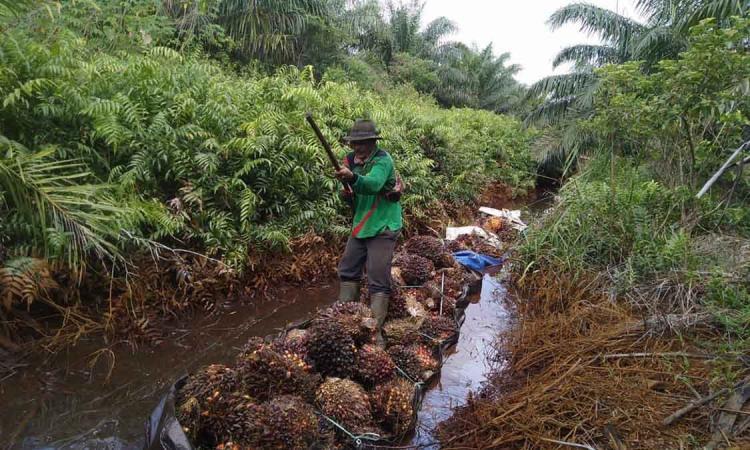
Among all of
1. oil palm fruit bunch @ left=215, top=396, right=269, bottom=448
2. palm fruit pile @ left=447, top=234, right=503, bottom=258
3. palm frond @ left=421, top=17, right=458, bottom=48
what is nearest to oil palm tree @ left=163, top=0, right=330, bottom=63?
palm fruit pile @ left=447, top=234, right=503, bottom=258

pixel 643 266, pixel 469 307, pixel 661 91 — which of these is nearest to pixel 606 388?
pixel 643 266

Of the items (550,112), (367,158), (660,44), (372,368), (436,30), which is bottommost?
(372,368)

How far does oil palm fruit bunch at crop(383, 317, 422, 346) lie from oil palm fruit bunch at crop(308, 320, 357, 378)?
90 centimetres

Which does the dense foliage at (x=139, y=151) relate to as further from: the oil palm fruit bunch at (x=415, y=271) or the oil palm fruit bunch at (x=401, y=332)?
the oil palm fruit bunch at (x=401, y=332)

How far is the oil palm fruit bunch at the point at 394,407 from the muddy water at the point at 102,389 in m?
1.64

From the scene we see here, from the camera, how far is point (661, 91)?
17.0 ft

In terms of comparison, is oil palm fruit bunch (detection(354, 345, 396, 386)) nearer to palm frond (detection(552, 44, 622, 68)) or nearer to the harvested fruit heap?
the harvested fruit heap

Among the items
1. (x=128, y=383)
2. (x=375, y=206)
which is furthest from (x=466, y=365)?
(x=128, y=383)

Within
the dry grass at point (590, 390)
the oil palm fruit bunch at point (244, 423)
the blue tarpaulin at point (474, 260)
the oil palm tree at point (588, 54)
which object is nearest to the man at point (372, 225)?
the dry grass at point (590, 390)

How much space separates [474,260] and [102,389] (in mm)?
5176

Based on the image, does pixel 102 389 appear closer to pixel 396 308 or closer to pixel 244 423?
pixel 244 423

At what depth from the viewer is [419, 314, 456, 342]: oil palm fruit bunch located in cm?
430

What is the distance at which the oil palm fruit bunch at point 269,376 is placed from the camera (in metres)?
2.82

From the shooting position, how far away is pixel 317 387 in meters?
3.01
